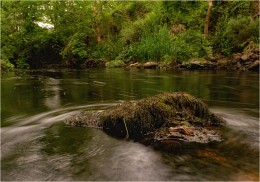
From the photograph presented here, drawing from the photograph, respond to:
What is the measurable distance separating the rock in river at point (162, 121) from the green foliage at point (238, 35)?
621 inches

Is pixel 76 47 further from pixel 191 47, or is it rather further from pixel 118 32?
pixel 191 47

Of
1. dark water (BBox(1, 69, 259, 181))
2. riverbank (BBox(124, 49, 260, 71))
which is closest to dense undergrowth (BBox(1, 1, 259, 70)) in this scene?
riverbank (BBox(124, 49, 260, 71))

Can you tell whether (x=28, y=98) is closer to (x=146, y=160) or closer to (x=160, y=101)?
(x=160, y=101)

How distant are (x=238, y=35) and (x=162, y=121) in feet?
57.1

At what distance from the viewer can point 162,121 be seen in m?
5.52

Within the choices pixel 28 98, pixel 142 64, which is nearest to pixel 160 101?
pixel 28 98

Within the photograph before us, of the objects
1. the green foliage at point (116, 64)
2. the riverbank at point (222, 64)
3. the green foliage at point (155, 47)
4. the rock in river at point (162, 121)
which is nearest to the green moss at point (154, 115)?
the rock in river at point (162, 121)

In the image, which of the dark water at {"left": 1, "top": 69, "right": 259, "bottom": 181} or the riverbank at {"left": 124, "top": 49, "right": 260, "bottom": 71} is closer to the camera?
the dark water at {"left": 1, "top": 69, "right": 259, "bottom": 181}

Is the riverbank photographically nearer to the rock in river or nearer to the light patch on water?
the light patch on water

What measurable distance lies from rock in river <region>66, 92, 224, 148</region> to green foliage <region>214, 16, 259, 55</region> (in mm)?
15784

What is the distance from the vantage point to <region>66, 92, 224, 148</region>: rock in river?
→ 5.21m

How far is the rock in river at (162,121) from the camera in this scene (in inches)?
205

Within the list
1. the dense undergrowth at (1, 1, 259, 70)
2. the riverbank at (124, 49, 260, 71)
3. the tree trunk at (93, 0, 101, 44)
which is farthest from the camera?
the tree trunk at (93, 0, 101, 44)

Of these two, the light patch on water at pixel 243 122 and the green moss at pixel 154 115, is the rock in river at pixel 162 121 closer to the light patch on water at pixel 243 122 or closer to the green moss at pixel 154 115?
the green moss at pixel 154 115
